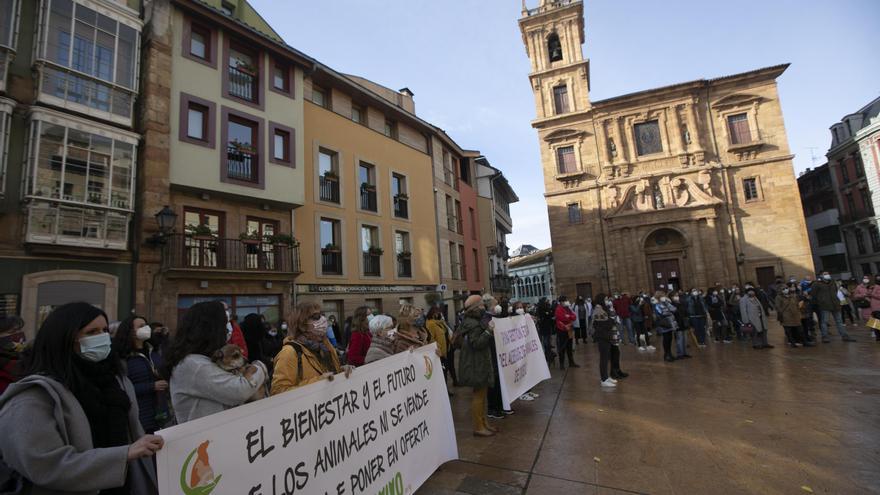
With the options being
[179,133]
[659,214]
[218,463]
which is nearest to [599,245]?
[659,214]

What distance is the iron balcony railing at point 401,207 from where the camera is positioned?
69.4 feet

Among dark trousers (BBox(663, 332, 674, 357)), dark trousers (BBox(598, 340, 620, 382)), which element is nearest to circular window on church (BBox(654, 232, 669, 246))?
dark trousers (BBox(663, 332, 674, 357))

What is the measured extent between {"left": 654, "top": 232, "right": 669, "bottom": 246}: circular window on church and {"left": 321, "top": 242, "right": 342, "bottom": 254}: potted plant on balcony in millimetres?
25830

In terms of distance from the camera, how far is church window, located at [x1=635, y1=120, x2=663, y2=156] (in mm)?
33594

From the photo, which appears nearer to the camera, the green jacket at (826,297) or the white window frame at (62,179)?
the white window frame at (62,179)

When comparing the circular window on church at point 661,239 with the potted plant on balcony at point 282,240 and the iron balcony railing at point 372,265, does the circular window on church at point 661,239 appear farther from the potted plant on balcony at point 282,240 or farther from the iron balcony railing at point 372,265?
the potted plant on balcony at point 282,240

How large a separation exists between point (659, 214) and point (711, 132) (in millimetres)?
7817

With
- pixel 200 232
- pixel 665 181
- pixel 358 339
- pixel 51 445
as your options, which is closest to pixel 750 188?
pixel 665 181

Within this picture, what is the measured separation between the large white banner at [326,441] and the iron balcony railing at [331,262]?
Result: 13350 millimetres

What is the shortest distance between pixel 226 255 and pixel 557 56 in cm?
3395

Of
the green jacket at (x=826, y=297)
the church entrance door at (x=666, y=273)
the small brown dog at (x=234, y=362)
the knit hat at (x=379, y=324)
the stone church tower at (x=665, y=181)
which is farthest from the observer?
the church entrance door at (x=666, y=273)

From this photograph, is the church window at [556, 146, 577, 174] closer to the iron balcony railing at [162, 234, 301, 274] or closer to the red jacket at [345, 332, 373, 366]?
the iron balcony railing at [162, 234, 301, 274]

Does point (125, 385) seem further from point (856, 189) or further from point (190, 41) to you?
point (856, 189)

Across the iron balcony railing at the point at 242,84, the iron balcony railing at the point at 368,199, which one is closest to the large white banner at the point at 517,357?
the iron balcony railing at the point at 368,199
